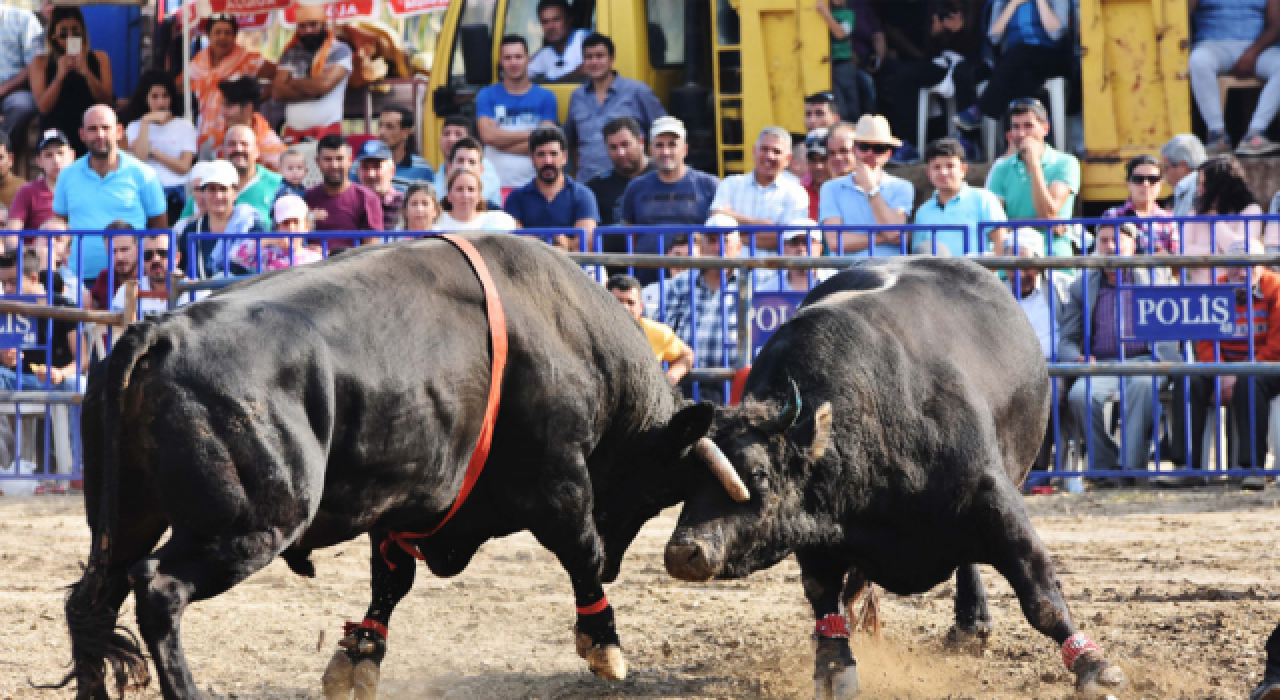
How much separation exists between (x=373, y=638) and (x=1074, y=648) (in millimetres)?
2400

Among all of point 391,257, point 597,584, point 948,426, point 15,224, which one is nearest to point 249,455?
point 391,257

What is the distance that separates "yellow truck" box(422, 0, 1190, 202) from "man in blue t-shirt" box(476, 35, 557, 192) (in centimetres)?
31

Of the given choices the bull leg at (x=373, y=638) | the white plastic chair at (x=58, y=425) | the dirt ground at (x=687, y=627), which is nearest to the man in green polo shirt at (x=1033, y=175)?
the dirt ground at (x=687, y=627)

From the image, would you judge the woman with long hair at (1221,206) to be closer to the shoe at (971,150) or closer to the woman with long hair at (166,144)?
the shoe at (971,150)

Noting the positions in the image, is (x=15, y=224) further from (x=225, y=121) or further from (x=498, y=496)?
(x=498, y=496)

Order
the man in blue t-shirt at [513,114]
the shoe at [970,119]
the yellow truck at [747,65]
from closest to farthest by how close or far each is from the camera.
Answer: the yellow truck at [747,65] < the man in blue t-shirt at [513,114] < the shoe at [970,119]

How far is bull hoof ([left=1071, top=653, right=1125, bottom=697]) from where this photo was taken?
16.2 ft

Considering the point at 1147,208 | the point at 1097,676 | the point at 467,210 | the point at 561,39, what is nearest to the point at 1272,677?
the point at 1097,676

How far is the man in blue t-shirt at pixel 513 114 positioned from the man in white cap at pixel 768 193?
2607mm

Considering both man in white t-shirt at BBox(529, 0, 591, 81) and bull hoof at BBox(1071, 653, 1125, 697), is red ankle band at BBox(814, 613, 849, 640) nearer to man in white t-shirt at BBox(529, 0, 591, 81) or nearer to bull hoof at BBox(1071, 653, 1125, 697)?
bull hoof at BBox(1071, 653, 1125, 697)

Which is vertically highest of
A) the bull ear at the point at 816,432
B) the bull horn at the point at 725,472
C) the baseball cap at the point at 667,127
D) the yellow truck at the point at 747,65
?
the yellow truck at the point at 747,65

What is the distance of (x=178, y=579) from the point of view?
4086mm

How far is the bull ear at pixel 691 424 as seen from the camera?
505cm

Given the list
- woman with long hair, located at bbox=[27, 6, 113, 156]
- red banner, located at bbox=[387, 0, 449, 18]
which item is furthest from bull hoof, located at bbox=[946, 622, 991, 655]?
woman with long hair, located at bbox=[27, 6, 113, 156]
